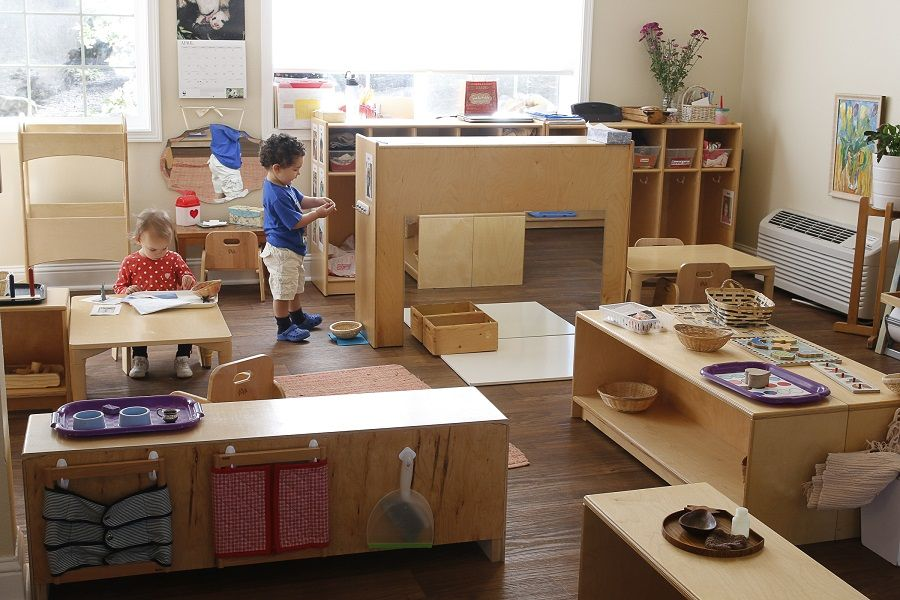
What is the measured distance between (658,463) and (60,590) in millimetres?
2400

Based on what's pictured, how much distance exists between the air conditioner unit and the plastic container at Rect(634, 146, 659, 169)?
0.97 meters

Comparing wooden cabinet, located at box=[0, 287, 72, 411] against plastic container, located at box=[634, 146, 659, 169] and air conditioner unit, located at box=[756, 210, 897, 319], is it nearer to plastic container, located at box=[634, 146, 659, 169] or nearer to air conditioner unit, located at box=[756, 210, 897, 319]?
plastic container, located at box=[634, 146, 659, 169]

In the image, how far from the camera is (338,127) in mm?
7410

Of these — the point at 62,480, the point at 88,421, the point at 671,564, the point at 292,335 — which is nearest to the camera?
the point at 671,564

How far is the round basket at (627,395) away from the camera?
4.97 metres

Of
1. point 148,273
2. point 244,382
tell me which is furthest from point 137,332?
point 244,382

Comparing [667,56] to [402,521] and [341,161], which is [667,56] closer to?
[341,161]

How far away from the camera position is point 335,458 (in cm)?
350

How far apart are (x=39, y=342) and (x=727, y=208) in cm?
553

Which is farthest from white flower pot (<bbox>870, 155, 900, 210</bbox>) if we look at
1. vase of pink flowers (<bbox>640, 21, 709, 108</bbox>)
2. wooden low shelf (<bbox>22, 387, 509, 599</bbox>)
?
wooden low shelf (<bbox>22, 387, 509, 599</bbox>)

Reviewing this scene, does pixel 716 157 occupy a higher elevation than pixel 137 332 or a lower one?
higher

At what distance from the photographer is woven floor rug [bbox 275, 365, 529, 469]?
5.48 metres

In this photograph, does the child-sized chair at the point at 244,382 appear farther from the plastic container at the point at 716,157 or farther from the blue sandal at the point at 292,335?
the plastic container at the point at 716,157

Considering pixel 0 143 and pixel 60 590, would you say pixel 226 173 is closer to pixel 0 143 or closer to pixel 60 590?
pixel 0 143
